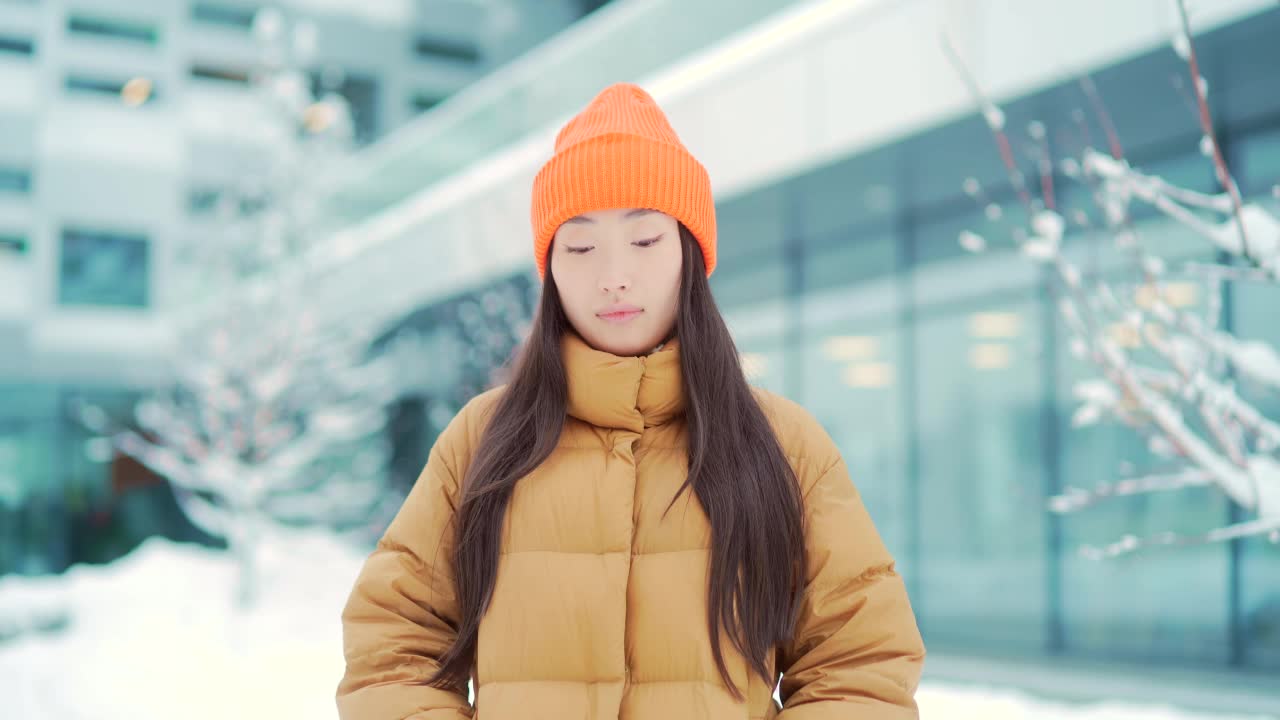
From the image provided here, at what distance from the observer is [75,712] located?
6336mm

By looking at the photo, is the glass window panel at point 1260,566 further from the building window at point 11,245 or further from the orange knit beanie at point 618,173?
the building window at point 11,245

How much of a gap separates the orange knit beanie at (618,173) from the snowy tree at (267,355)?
11.0 metres

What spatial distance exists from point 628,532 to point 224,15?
2105 cm

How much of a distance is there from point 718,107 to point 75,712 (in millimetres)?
6253

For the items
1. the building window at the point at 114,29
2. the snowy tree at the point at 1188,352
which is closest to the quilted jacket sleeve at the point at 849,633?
the snowy tree at the point at 1188,352

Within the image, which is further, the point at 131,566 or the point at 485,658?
the point at 131,566

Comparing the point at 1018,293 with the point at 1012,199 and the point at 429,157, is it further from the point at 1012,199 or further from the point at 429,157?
the point at 429,157

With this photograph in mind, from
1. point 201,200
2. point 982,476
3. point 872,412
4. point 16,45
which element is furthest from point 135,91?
point 982,476

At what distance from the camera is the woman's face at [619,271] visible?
1938 mm

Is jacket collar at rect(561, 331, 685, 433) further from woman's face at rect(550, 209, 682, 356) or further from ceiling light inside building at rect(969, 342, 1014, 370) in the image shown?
ceiling light inside building at rect(969, 342, 1014, 370)

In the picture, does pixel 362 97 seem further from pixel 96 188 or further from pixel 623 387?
pixel 623 387

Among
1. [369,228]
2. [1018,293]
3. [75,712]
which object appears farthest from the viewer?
[369,228]

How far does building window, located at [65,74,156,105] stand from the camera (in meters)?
17.7

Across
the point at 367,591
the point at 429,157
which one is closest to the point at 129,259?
the point at 429,157
